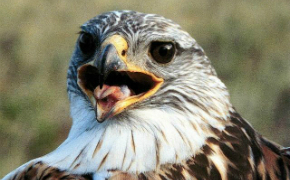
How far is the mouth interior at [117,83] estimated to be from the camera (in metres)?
2.76

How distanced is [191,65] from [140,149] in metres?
0.48

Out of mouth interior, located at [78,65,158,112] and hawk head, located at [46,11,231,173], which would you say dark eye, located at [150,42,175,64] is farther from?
mouth interior, located at [78,65,158,112]

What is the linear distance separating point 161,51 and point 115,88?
275mm

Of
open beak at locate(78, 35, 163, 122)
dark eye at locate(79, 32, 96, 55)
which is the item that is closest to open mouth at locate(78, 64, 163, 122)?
open beak at locate(78, 35, 163, 122)

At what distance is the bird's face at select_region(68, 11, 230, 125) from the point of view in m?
2.73

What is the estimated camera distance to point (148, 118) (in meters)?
2.81

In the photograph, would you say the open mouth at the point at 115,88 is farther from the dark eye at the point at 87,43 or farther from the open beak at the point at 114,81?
the dark eye at the point at 87,43

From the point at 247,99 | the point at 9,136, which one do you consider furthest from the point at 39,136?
Answer: the point at 247,99

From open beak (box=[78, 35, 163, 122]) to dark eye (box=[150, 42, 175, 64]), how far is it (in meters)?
0.10

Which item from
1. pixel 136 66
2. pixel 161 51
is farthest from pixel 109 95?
pixel 161 51

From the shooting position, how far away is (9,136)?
5617 mm

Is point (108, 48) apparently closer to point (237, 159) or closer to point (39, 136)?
point (237, 159)

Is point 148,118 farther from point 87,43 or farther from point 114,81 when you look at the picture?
point 87,43

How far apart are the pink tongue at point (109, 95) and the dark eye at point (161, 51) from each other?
0.70 ft
